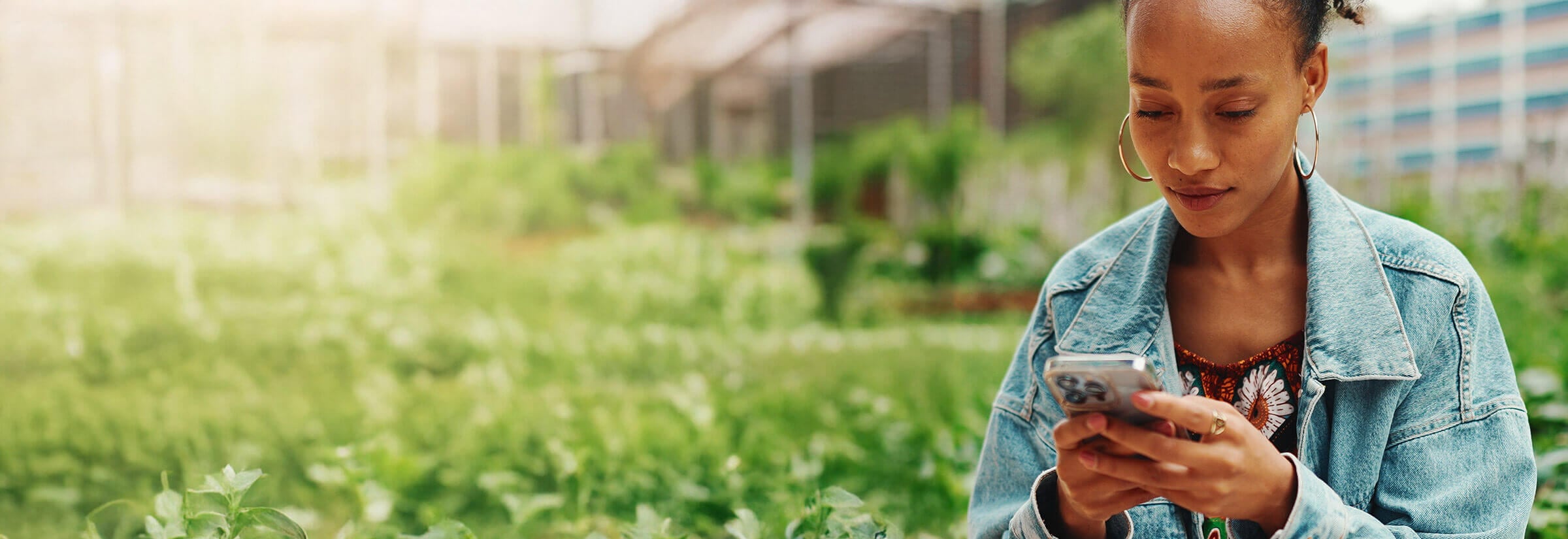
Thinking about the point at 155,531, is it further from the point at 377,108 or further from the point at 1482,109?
the point at 1482,109

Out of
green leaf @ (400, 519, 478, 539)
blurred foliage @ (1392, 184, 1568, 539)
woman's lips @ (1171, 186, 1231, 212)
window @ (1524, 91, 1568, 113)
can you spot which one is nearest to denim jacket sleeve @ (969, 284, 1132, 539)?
woman's lips @ (1171, 186, 1231, 212)

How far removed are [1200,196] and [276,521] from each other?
39.9 inches

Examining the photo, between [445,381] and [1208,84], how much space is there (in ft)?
11.7

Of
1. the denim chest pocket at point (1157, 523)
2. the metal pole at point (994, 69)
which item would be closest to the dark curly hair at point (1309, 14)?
the denim chest pocket at point (1157, 523)

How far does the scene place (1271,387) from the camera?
45.6 inches

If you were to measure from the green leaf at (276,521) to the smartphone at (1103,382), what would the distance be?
839 millimetres

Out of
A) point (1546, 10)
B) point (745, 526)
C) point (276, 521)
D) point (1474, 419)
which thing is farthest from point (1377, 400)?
point (1546, 10)

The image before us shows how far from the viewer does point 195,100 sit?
466cm

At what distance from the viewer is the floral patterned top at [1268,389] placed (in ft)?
3.78

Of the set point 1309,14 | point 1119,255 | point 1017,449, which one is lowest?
point 1017,449

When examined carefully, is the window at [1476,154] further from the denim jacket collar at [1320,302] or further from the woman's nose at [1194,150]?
the woman's nose at [1194,150]

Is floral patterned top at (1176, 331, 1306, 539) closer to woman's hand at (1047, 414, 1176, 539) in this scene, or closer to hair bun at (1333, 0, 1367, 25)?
woman's hand at (1047, 414, 1176, 539)

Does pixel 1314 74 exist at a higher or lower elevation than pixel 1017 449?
higher

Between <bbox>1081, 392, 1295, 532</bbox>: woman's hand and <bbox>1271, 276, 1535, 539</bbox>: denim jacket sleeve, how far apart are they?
3cm
